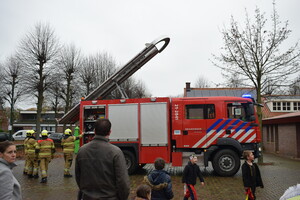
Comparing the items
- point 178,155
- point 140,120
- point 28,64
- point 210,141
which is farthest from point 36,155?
point 28,64

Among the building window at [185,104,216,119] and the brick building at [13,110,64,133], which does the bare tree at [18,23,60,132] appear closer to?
the building window at [185,104,216,119]

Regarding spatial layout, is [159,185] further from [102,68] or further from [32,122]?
[32,122]

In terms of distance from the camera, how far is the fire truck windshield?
1101cm

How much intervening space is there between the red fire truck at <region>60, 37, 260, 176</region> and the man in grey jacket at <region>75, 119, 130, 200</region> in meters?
7.73

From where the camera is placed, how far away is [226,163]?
1080cm

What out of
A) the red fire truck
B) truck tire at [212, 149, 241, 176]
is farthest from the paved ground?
the red fire truck

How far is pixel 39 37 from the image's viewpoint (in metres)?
23.0

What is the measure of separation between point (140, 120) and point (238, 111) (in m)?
3.75

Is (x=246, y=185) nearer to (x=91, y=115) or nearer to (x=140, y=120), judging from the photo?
(x=140, y=120)

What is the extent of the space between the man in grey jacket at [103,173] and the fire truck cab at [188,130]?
7737mm

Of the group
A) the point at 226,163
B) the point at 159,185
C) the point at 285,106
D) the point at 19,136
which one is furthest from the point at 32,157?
the point at 19,136

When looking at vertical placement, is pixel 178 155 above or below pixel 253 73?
below

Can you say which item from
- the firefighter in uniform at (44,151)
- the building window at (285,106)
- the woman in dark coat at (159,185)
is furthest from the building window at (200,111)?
the building window at (285,106)

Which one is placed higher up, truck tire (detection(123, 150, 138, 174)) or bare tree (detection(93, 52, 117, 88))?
bare tree (detection(93, 52, 117, 88))
